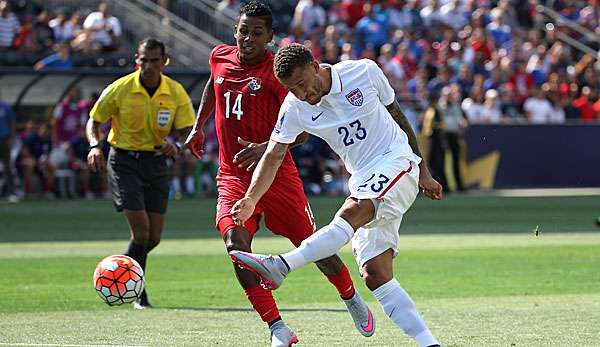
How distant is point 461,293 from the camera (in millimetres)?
12609

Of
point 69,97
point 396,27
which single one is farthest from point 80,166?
point 396,27

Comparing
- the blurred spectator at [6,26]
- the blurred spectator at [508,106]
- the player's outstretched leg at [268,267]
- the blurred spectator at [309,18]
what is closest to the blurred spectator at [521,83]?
the blurred spectator at [508,106]

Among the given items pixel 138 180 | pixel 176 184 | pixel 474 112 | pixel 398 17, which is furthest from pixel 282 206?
pixel 398 17

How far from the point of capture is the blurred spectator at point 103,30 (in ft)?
92.9

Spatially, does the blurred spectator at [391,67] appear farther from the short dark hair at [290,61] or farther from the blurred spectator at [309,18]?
the short dark hair at [290,61]

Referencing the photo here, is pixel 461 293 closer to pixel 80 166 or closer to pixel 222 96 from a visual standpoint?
pixel 222 96

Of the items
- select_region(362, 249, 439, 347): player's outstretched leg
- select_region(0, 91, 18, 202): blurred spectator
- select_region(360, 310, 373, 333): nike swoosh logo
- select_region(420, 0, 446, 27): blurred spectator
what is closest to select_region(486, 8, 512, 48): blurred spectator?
select_region(420, 0, 446, 27): blurred spectator

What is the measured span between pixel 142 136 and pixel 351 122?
4473 millimetres

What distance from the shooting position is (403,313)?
26.0 ft

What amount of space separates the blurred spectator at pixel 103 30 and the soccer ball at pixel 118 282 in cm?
1826

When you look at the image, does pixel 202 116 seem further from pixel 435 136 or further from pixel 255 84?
pixel 435 136

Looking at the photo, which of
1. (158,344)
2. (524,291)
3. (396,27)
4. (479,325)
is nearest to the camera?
(158,344)

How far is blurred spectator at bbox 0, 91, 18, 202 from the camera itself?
85.9ft

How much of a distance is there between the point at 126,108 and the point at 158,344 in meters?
3.52
